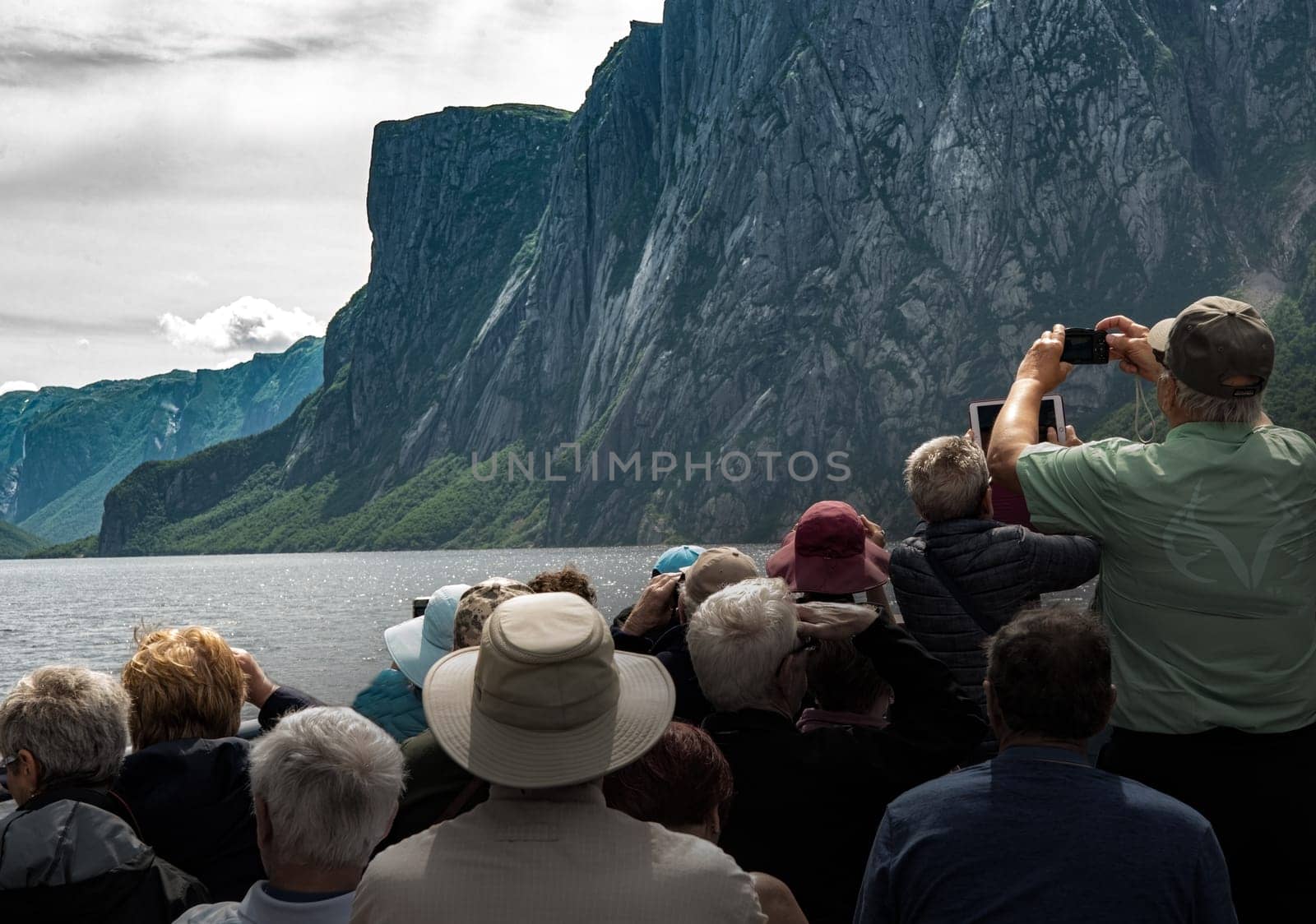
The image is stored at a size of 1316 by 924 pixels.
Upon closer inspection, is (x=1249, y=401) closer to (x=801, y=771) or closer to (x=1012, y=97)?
(x=801, y=771)

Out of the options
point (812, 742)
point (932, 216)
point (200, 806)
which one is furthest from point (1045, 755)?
point (932, 216)

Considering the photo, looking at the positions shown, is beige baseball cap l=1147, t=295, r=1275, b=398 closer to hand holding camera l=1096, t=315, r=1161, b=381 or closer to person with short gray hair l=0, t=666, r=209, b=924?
hand holding camera l=1096, t=315, r=1161, b=381

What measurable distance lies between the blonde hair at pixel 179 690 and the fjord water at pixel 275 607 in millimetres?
493

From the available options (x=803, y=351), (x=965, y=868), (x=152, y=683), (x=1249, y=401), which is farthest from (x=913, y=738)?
(x=803, y=351)

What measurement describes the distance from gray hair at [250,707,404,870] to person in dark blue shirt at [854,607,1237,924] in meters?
1.21

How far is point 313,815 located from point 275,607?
89.9 m

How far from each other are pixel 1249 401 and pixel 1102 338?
738 mm

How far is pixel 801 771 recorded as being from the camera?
3.47 meters

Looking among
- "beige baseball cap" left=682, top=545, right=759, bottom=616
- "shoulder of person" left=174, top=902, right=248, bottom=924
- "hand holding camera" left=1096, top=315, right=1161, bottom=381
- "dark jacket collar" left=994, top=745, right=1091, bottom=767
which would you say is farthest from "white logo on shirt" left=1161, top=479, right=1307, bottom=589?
"shoulder of person" left=174, top=902, right=248, bottom=924

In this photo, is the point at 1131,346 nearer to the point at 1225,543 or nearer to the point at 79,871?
the point at 1225,543

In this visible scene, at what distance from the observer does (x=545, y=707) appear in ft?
7.88

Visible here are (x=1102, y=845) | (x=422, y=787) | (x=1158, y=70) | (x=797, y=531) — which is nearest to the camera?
(x=1102, y=845)

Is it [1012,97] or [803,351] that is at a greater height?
[1012,97]

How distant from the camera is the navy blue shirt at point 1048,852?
8.20 feet
